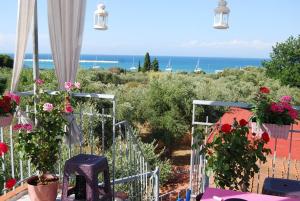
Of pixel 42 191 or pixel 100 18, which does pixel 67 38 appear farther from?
pixel 42 191

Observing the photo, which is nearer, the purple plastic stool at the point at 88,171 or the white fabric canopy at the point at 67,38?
the purple plastic stool at the point at 88,171

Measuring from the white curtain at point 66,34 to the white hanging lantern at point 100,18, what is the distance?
74 centimetres

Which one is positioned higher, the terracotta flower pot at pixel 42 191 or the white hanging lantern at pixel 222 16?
the white hanging lantern at pixel 222 16

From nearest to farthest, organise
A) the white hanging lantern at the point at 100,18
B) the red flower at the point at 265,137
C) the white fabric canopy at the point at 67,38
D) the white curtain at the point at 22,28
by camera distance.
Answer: the red flower at the point at 265,137 → the white curtain at the point at 22,28 → the white fabric canopy at the point at 67,38 → the white hanging lantern at the point at 100,18

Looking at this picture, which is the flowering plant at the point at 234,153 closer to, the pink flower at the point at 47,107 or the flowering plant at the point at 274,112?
the flowering plant at the point at 274,112

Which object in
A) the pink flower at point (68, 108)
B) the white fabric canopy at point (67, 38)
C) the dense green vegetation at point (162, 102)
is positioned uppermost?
the white fabric canopy at point (67, 38)

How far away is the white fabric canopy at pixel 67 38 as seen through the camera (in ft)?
10.0

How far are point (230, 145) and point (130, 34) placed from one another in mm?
44247

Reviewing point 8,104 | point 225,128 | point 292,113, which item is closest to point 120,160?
point 8,104

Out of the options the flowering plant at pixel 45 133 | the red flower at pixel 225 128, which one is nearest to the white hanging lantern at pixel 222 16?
the red flower at pixel 225 128

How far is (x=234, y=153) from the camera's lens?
2.50m

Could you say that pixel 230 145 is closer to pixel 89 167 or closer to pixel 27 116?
pixel 89 167

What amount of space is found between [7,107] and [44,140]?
392 millimetres

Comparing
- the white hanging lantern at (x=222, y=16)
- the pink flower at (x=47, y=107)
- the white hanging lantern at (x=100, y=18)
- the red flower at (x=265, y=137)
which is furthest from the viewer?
the white hanging lantern at (x=100, y=18)
